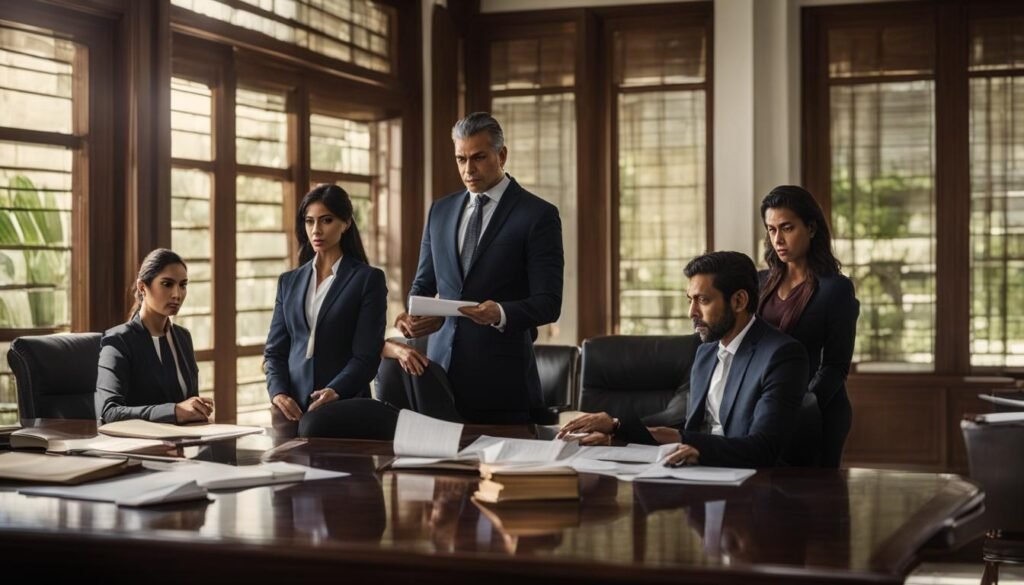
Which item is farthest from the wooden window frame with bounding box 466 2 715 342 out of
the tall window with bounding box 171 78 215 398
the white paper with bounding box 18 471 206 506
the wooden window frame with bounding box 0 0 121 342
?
the white paper with bounding box 18 471 206 506

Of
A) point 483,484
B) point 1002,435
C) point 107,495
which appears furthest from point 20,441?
point 1002,435

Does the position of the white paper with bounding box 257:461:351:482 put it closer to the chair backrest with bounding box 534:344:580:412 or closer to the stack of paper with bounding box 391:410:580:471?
the stack of paper with bounding box 391:410:580:471

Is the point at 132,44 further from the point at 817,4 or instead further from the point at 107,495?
the point at 817,4

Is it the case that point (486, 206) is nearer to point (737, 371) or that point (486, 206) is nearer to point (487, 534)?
point (737, 371)

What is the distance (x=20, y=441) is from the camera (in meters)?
2.90

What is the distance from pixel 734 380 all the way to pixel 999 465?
1073 mm

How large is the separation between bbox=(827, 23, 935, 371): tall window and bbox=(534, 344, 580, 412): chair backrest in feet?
10.0

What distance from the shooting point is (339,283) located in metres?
3.95

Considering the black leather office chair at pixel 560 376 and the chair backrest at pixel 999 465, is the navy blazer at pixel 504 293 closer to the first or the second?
the black leather office chair at pixel 560 376

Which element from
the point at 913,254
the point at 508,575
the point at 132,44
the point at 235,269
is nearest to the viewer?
the point at 508,575

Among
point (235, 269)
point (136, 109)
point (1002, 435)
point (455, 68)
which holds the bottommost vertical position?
point (1002, 435)

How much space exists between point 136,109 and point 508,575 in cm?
373

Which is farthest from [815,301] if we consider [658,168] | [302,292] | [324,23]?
[658,168]

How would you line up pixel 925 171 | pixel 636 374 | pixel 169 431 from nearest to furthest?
pixel 169 431 < pixel 636 374 < pixel 925 171
